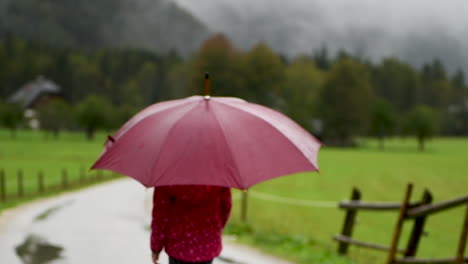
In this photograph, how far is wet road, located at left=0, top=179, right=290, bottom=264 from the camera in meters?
7.25

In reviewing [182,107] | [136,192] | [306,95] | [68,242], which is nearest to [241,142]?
[182,107]

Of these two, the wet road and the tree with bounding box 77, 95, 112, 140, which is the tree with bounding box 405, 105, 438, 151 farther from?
the wet road

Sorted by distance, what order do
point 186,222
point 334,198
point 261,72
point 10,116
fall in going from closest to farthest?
1. point 186,222
2. point 334,198
3. point 10,116
4. point 261,72

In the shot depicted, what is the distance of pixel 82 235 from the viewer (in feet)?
28.9

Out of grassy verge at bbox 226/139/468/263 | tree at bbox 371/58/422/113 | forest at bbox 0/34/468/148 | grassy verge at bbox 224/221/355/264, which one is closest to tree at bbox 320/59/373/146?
forest at bbox 0/34/468/148

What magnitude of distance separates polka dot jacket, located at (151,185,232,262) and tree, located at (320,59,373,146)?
71854 millimetres

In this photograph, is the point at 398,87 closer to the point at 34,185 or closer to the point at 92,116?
the point at 92,116

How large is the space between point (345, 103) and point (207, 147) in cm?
7328

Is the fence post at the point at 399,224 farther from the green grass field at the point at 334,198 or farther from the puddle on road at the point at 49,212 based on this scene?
the puddle on road at the point at 49,212

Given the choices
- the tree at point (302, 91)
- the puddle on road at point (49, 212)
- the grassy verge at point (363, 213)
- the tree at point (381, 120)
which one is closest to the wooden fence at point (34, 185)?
the puddle on road at point (49, 212)

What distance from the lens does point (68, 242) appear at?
320 inches

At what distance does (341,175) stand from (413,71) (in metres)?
103

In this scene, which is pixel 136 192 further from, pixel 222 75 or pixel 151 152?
pixel 222 75

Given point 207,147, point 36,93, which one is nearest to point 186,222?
point 207,147
